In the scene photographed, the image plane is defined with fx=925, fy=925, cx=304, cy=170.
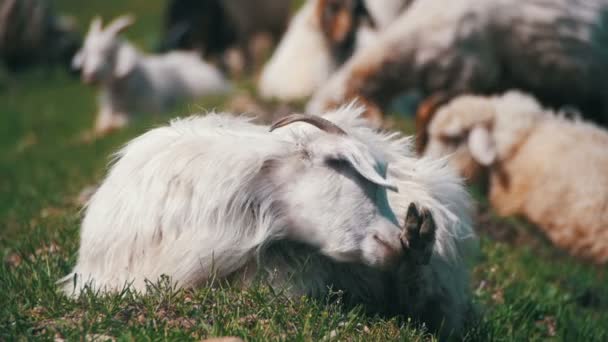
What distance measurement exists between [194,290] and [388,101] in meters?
5.76

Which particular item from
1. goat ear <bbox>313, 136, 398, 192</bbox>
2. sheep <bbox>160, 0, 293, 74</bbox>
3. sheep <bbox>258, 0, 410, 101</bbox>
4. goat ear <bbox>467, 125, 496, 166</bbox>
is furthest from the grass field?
sheep <bbox>160, 0, 293, 74</bbox>

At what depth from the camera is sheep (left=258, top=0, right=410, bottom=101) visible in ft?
38.4

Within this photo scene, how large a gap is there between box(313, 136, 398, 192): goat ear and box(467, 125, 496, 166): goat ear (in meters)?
4.13

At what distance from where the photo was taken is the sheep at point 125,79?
45.3 ft

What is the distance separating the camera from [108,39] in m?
13.8

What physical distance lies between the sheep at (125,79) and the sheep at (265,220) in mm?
9378

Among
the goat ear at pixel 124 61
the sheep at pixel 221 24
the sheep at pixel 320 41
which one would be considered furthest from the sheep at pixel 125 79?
the sheep at pixel 221 24

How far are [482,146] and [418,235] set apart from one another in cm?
432

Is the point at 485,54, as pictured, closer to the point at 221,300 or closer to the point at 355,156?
the point at 355,156

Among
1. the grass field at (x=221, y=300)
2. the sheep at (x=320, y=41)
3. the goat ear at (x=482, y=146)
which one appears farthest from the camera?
the sheep at (x=320, y=41)

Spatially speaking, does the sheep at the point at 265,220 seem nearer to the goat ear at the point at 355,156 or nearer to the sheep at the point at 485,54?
the goat ear at the point at 355,156

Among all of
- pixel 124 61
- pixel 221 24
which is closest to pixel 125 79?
pixel 124 61

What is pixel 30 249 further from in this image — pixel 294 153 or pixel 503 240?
pixel 503 240

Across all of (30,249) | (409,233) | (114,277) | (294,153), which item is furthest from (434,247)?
(30,249)
